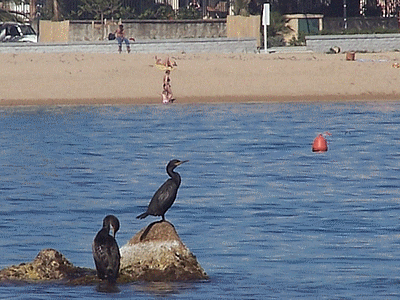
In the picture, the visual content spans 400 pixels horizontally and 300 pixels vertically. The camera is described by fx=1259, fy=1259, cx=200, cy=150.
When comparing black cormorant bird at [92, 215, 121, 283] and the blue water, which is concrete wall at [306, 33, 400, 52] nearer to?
the blue water

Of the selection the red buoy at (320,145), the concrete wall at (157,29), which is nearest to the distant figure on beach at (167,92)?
the red buoy at (320,145)

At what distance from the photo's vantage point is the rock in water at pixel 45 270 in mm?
13992

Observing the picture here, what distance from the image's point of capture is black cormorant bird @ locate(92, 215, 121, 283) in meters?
13.0

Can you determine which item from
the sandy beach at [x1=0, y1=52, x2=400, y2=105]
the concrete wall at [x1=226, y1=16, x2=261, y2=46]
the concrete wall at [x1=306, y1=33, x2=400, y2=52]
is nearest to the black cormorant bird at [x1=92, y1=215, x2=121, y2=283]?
the sandy beach at [x1=0, y1=52, x2=400, y2=105]

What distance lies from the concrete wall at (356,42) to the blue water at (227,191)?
861 cm

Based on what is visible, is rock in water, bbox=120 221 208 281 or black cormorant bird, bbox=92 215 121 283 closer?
black cormorant bird, bbox=92 215 121 283

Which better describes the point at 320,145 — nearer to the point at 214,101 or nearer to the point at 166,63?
the point at 166,63

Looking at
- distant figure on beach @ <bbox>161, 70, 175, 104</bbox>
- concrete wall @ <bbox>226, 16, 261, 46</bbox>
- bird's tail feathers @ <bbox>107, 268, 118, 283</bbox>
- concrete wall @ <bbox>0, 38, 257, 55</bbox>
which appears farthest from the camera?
concrete wall @ <bbox>226, 16, 261, 46</bbox>

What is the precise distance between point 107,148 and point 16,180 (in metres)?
6.54

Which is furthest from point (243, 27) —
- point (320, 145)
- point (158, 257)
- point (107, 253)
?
point (107, 253)

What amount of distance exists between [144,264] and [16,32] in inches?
1582

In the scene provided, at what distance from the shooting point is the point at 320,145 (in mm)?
29938

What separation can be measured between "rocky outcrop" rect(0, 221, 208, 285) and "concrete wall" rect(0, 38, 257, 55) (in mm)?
32433

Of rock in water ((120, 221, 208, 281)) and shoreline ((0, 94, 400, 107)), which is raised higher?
rock in water ((120, 221, 208, 281))
